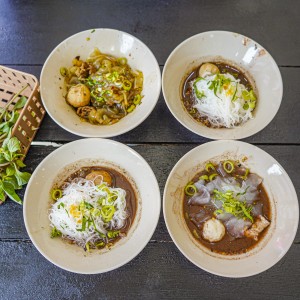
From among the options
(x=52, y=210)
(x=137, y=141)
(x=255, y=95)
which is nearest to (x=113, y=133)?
(x=137, y=141)

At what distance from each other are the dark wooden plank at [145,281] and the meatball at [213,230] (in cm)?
18

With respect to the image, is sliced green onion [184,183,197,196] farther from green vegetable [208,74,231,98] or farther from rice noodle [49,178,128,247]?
green vegetable [208,74,231,98]

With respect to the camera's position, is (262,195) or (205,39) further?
(205,39)

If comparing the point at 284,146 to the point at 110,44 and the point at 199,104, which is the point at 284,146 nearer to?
the point at 199,104

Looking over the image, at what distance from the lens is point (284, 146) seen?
2.29m

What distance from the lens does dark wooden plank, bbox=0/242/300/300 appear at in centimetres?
202

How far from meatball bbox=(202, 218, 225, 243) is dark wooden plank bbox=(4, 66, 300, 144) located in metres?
0.49

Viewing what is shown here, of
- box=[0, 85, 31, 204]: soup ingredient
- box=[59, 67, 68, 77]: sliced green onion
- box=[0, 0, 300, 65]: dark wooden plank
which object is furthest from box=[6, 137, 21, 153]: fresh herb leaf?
box=[0, 0, 300, 65]: dark wooden plank

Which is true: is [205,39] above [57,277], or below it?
above

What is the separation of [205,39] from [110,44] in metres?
0.56

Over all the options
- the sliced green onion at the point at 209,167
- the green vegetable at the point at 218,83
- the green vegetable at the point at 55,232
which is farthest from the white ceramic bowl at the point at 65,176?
the green vegetable at the point at 218,83

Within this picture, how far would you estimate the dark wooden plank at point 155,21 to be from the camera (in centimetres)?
251

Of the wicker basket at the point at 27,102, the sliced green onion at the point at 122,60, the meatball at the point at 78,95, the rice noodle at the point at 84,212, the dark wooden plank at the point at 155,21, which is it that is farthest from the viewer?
the dark wooden plank at the point at 155,21

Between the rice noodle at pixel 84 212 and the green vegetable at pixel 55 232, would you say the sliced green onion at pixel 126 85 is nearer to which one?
the rice noodle at pixel 84 212
